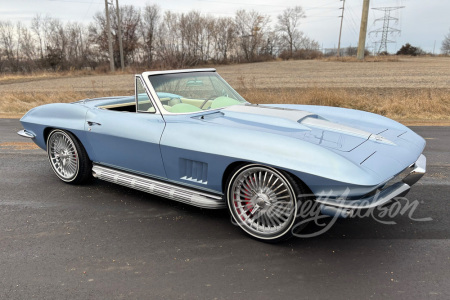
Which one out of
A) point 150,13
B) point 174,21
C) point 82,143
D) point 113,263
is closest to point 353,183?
point 113,263

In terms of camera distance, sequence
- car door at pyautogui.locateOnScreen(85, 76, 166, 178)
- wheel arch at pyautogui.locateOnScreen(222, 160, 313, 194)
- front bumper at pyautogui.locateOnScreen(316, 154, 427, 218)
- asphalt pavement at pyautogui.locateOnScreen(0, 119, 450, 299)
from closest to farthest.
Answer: asphalt pavement at pyautogui.locateOnScreen(0, 119, 450, 299)
front bumper at pyautogui.locateOnScreen(316, 154, 427, 218)
wheel arch at pyautogui.locateOnScreen(222, 160, 313, 194)
car door at pyautogui.locateOnScreen(85, 76, 166, 178)

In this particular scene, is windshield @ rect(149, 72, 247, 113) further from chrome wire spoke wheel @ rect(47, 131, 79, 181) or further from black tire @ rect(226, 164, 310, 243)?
chrome wire spoke wheel @ rect(47, 131, 79, 181)

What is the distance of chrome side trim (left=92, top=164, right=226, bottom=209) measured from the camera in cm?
309

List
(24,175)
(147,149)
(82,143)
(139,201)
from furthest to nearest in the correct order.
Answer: (24,175)
(82,143)
(139,201)
(147,149)

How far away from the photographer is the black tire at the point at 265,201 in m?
2.71

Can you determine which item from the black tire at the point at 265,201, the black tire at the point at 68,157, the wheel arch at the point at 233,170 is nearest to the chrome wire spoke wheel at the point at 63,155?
the black tire at the point at 68,157

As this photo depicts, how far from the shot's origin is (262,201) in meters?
2.87

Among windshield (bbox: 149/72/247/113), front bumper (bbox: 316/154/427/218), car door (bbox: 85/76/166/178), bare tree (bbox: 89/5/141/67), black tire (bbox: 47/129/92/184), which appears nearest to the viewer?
front bumper (bbox: 316/154/427/218)

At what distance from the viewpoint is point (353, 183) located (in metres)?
2.38

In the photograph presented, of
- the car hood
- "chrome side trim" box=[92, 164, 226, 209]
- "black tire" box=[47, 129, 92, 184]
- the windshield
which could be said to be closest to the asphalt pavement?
"chrome side trim" box=[92, 164, 226, 209]

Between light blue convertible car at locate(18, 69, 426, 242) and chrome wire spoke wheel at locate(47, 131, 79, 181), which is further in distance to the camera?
chrome wire spoke wheel at locate(47, 131, 79, 181)

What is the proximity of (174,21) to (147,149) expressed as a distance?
195ft

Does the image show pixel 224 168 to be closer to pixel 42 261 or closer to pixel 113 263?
pixel 113 263

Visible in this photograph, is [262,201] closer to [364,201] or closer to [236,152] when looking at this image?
[236,152]
